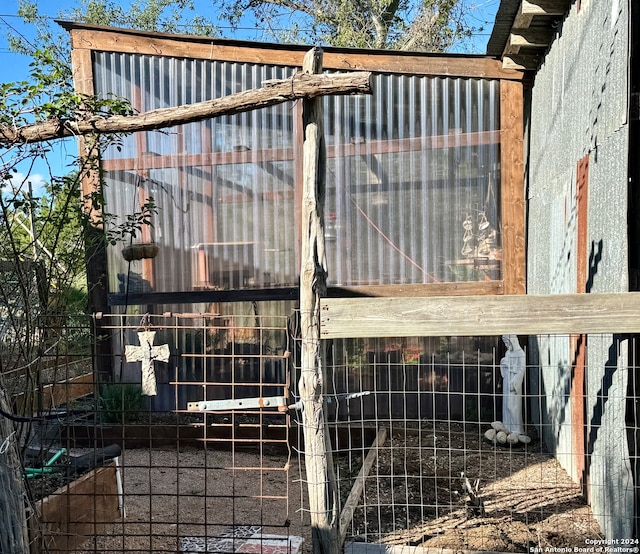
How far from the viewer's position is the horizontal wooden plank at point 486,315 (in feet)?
9.63

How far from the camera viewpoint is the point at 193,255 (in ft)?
25.6

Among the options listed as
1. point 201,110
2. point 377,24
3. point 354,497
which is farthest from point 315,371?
point 377,24

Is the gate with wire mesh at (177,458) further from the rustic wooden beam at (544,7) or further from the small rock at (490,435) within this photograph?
the rustic wooden beam at (544,7)

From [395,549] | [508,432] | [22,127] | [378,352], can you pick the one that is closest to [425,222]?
[378,352]

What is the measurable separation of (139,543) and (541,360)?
4279 millimetres

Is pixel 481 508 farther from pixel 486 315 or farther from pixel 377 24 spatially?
pixel 377 24

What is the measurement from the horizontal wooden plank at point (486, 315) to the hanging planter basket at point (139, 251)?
4896mm

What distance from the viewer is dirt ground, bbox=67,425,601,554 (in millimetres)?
4069

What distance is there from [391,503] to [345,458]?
164 cm

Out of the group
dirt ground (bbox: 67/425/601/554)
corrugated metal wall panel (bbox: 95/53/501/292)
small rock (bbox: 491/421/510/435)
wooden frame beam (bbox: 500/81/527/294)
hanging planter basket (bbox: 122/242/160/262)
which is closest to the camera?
dirt ground (bbox: 67/425/601/554)

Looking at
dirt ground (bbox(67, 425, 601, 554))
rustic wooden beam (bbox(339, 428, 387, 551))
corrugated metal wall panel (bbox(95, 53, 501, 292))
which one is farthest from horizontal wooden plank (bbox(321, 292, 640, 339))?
corrugated metal wall panel (bbox(95, 53, 501, 292))

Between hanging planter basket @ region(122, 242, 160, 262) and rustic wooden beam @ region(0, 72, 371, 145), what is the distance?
395 cm

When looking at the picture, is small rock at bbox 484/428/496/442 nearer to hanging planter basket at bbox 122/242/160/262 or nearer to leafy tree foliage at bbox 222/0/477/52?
hanging planter basket at bbox 122/242/160/262

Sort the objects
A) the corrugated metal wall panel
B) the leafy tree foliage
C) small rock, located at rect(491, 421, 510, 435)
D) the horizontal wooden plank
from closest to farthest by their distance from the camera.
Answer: the horizontal wooden plank
small rock, located at rect(491, 421, 510, 435)
the corrugated metal wall panel
the leafy tree foliage
